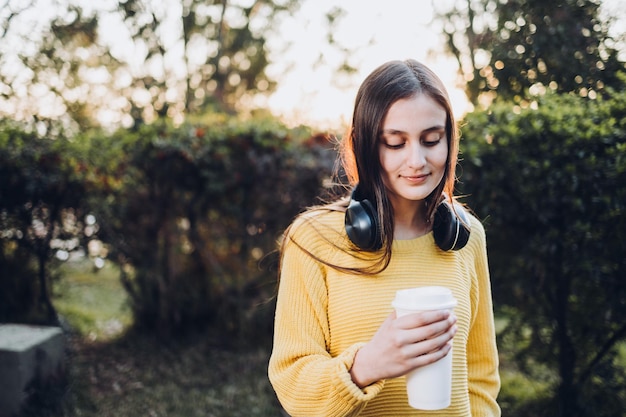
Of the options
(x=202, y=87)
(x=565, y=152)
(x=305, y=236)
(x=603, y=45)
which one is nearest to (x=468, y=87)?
(x=603, y=45)

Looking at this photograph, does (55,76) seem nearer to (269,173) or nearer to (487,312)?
(269,173)

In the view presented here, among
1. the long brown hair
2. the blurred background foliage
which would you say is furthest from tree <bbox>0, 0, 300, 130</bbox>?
the long brown hair

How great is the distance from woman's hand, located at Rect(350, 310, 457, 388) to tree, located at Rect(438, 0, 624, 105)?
108 inches

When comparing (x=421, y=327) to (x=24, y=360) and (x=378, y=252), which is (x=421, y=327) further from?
(x=24, y=360)

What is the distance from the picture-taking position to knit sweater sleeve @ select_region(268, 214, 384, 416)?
1.46 m

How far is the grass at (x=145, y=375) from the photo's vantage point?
4430mm

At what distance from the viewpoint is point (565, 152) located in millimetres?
3359

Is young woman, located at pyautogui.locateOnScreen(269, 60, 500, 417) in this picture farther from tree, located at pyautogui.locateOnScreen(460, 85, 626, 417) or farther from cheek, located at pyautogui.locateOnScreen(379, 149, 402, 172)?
tree, located at pyautogui.locateOnScreen(460, 85, 626, 417)

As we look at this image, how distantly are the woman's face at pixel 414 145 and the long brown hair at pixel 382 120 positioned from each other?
0.02m

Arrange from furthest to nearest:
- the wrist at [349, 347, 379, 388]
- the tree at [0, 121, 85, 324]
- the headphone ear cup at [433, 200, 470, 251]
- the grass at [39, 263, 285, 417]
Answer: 1. the tree at [0, 121, 85, 324]
2. the grass at [39, 263, 285, 417]
3. the headphone ear cup at [433, 200, 470, 251]
4. the wrist at [349, 347, 379, 388]

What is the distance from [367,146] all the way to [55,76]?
5286 mm

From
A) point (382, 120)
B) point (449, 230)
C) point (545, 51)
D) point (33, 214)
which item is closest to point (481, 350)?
point (449, 230)

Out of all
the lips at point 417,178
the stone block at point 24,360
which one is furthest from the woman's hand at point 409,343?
the stone block at point 24,360

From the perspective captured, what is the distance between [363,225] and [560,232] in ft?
7.78
